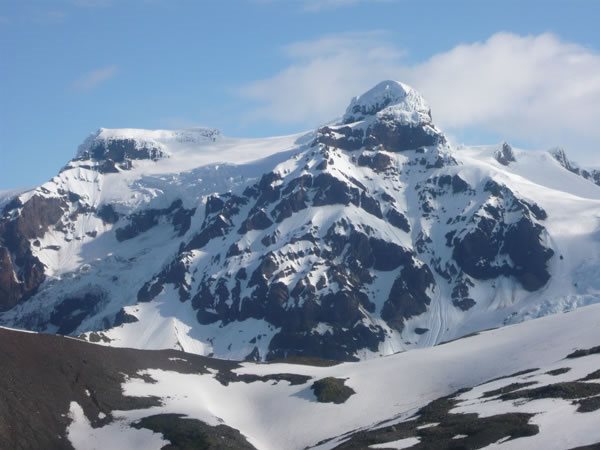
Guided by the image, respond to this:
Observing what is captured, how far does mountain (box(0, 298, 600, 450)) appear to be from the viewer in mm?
129750

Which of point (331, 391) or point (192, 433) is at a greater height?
point (192, 433)

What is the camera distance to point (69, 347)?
177m

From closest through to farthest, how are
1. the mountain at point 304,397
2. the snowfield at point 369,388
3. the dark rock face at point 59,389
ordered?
1. the mountain at point 304,397
2. the dark rock face at point 59,389
3. the snowfield at point 369,388

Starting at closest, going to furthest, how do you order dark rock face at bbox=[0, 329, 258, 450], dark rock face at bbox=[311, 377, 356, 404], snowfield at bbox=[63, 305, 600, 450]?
dark rock face at bbox=[0, 329, 258, 450]
snowfield at bbox=[63, 305, 600, 450]
dark rock face at bbox=[311, 377, 356, 404]

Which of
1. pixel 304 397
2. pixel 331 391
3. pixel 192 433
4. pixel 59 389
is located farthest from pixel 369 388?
pixel 59 389

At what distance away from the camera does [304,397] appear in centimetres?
17500

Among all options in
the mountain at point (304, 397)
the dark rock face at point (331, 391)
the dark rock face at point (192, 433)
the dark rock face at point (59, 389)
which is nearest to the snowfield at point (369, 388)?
the mountain at point (304, 397)

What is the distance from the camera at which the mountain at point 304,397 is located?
130 meters

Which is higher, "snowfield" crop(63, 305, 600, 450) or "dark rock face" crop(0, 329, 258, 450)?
"dark rock face" crop(0, 329, 258, 450)

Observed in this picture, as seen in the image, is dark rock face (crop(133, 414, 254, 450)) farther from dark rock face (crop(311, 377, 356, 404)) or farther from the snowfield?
dark rock face (crop(311, 377, 356, 404))

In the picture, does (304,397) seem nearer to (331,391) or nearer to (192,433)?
(331,391)

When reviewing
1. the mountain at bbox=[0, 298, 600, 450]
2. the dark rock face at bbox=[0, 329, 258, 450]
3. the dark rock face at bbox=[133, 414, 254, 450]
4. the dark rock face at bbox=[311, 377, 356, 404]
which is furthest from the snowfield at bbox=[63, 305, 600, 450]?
the dark rock face at bbox=[0, 329, 258, 450]

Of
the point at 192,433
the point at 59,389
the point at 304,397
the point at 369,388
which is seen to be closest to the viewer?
the point at 192,433

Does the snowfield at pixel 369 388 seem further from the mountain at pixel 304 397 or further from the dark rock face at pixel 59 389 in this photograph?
the dark rock face at pixel 59 389
